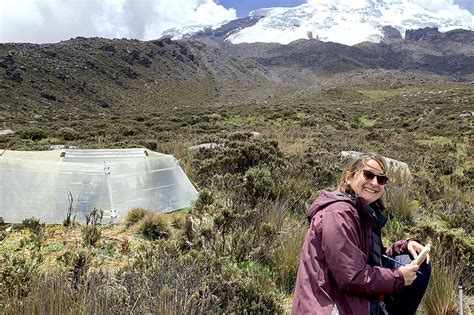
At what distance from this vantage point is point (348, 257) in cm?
245

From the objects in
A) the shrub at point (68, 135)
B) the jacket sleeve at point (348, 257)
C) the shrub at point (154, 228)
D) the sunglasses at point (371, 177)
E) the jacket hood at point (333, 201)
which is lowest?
the shrub at point (68, 135)

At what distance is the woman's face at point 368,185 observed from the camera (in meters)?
2.97

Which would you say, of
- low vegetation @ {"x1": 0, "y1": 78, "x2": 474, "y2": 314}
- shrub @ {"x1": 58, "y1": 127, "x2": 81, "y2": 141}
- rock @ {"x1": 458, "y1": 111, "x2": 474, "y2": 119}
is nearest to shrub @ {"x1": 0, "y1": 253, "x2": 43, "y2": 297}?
low vegetation @ {"x1": 0, "y1": 78, "x2": 474, "y2": 314}

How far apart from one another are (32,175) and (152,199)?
1798mm

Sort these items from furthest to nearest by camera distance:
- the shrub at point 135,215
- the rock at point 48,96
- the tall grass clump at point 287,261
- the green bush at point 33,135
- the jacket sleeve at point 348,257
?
1. the rock at point 48,96
2. the green bush at point 33,135
3. the shrub at point 135,215
4. the tall grass clump at point 287,261
5. the jacket sleeve at point 348,257

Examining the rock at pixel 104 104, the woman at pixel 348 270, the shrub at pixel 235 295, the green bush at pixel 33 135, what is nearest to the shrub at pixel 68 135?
the green bush at pixel 33 135

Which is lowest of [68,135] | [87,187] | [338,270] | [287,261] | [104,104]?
[68,135]

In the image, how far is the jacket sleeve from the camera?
96.3 inches

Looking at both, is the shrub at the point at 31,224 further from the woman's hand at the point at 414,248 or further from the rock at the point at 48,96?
the rock at the point at 48,96

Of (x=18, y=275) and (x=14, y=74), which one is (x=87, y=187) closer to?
(x=18, y=275)

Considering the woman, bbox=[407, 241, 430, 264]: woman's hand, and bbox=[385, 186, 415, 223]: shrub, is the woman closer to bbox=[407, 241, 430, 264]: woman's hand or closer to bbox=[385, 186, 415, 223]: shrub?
bbox=[407, 241, 430, 264]: woman's hand

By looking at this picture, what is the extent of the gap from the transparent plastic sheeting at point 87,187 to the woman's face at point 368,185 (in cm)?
395

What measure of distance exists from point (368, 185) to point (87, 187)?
4633 mm

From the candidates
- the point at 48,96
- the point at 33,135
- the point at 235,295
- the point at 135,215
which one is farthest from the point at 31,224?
the point at 48,96
